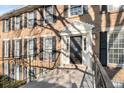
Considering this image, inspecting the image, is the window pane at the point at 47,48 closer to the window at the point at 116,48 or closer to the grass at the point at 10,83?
the grass at the point at 10,83

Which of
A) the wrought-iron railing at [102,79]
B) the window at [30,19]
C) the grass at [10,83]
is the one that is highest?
the window at [30,19]

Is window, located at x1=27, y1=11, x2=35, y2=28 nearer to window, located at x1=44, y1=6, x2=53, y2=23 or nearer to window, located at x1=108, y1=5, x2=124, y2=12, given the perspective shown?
window, located at x1=44, y1=6, x2=53, y2=23

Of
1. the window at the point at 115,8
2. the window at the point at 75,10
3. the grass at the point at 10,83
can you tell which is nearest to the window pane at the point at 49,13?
the window at the point at 75,10

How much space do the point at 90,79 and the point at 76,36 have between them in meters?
2.28

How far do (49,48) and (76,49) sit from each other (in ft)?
3.60

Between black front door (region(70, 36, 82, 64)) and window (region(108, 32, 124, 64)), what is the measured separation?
1.08m

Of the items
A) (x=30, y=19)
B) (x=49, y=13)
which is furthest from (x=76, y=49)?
(x=30, y=19)

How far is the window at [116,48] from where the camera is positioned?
6.04 meters

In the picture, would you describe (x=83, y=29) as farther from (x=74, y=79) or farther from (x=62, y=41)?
(x=74, y=79)

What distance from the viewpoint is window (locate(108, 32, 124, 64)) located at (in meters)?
6.04

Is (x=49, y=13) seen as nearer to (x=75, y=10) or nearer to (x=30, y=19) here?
(x=30, y=19)

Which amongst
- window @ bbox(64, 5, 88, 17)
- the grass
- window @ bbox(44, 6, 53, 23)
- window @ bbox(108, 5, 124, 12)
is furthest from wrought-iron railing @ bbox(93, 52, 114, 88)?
window @ bbox(44, 6, 53, 23)

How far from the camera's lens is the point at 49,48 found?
7.86 m

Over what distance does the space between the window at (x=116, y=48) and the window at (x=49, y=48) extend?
82.7 inches
